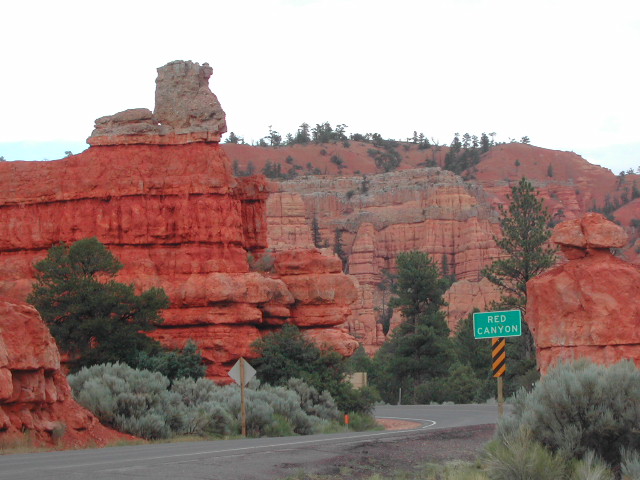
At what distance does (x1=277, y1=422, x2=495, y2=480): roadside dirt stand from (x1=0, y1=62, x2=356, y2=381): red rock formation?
21085mm

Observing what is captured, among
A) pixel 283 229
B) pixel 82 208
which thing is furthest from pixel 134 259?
pixel 283 229

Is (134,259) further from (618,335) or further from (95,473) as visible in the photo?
(95,473)

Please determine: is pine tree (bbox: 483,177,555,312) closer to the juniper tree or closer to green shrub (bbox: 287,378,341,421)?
green shrub (bbox: 287,378,341,421)

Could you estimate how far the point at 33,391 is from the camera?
2178 cm

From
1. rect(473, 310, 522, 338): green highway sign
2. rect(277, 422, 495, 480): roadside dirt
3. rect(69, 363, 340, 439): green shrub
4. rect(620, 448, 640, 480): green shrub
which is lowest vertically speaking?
rect(69, 363, 340, 439): green shrub

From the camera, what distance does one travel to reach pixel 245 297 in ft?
138

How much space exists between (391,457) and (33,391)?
8.99 m

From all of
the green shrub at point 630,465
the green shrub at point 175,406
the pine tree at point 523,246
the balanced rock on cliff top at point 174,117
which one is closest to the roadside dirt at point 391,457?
the green shrub at point 630,465

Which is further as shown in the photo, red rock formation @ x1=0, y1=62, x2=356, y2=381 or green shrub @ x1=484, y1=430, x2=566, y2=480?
red rock formation @ x1=0, y1=62, x2=356, y2=381

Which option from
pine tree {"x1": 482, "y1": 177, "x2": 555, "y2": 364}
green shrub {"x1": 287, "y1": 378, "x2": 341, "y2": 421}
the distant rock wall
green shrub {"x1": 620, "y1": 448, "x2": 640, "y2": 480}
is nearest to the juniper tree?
green shrub {"x1": 287, "y1": 378, "x2": 341, "y2": 421}

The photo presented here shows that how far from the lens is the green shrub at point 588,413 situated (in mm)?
12422

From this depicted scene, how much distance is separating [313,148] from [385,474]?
544ft

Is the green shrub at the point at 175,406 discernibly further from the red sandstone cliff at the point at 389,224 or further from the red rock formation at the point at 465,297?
the red rock formation at the point at 465,297

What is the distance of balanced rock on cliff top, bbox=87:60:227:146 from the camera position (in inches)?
1716
